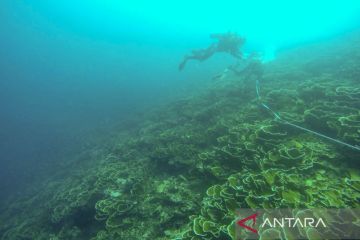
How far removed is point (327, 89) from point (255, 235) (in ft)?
24.6

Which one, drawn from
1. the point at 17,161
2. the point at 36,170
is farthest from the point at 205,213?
the point at 17,161

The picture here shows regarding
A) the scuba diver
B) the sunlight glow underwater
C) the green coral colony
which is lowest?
the green coral colony

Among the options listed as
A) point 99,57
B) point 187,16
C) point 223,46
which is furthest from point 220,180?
point 187,16

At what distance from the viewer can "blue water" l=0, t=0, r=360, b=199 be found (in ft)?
85.2

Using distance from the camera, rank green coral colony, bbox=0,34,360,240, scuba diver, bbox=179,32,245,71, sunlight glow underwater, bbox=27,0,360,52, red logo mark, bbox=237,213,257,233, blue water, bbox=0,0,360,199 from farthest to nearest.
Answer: sunlight glow underwater, bbox=27,0,360,52
blue water, bbox=0,0,360,199
scuba diver, bbox=179,32,245,71
green coral colony, bbox=0,34,360,240
red logo mark, bbox=237,213,257,233

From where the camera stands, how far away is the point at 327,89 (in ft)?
26.5

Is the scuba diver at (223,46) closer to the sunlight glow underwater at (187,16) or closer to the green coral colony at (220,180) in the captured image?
the green coral colony at (220,180)

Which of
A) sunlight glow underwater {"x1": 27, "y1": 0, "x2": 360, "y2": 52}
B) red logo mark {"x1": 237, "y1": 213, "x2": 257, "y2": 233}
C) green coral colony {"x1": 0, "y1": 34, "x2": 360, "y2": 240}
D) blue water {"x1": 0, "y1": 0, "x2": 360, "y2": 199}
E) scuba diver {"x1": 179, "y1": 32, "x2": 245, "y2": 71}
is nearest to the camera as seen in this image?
red logo mark {"x1": 237, "y1": 213, "x2": 257, "y2": 233}

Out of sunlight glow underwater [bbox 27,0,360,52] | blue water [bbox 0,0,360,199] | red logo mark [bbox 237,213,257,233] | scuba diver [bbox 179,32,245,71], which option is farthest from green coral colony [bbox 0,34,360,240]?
sunlight glow underwater [bbox 27,0,360,52]

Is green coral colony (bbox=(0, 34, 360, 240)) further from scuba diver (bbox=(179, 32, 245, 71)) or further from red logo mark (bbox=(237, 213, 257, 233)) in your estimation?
scuba diver (bbox=(179, 32, 245, 71))

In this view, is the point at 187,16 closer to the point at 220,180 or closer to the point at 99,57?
the point at 99,57

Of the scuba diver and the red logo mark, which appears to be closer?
the red logo mark

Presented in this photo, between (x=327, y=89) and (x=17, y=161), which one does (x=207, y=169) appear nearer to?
(x=327, y=89)

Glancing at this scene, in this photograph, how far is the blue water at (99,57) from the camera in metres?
26.0
